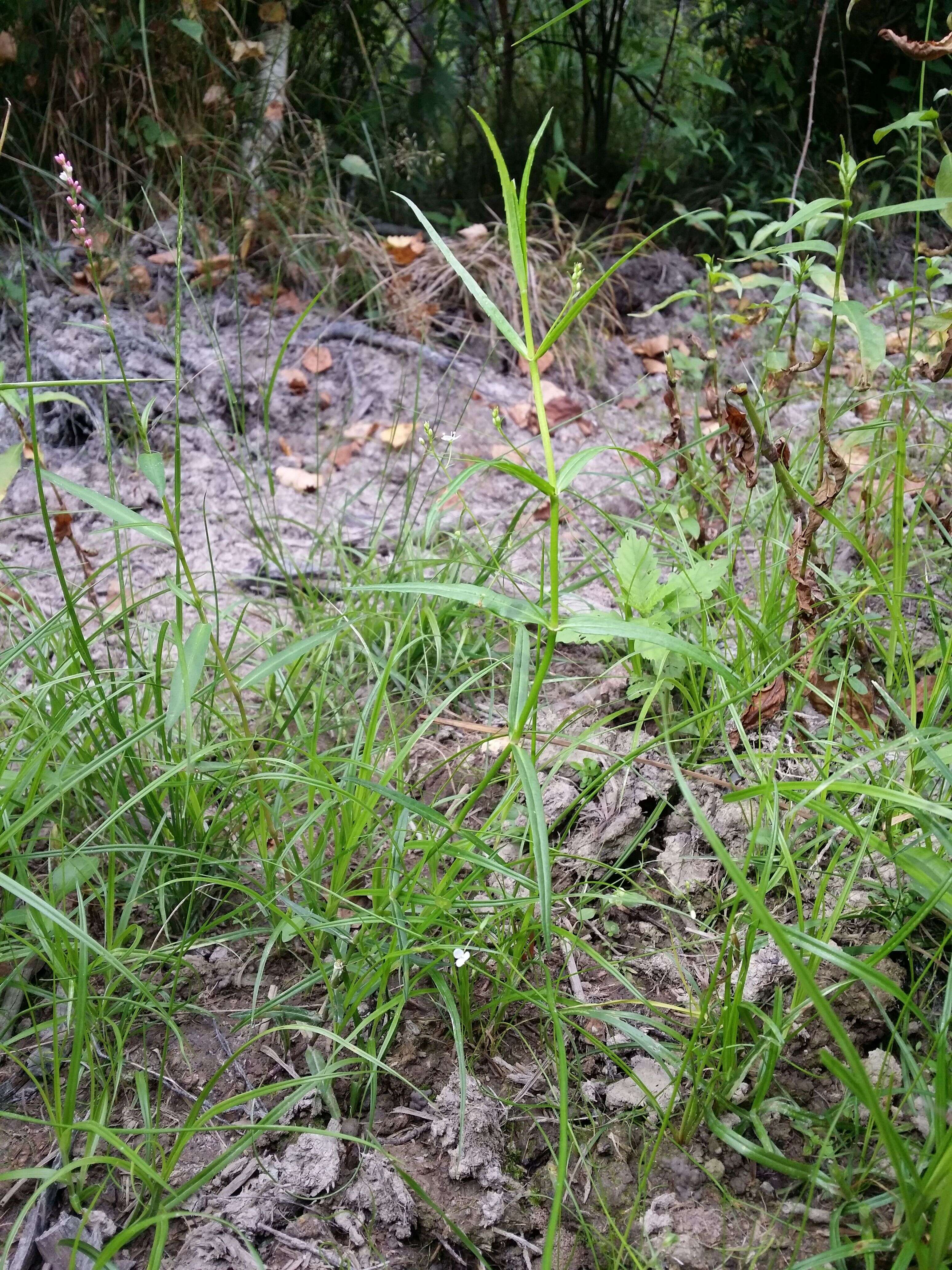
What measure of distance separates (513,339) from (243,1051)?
88 centimetres

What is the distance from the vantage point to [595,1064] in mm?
1058

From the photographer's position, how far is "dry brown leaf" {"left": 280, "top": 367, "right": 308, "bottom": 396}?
8.66 feet

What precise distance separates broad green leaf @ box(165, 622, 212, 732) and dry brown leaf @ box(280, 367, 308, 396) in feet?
5.64

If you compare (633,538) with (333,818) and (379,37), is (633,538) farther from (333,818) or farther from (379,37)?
(379,37)

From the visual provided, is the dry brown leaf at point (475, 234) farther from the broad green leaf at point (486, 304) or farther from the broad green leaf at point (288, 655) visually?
the broad green leaf at point (288, 655)

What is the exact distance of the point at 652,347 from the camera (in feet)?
9.73

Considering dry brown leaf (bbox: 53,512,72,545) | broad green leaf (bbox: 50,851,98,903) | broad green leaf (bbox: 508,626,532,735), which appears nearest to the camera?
broad green leaf (bbox: 508,626,532,735)

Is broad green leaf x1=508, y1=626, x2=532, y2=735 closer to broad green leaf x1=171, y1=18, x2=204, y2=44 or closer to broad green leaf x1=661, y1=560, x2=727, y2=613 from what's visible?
broad green leaf x1=661, y1=560, x2=727, y2=613

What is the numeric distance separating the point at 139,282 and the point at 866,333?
2.26 meters

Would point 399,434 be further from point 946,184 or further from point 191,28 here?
point 946,184

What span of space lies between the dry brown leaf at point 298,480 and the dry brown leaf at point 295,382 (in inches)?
16.1

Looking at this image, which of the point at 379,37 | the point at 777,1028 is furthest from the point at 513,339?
the point at 379,37

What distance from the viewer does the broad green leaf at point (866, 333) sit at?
136 centimetres

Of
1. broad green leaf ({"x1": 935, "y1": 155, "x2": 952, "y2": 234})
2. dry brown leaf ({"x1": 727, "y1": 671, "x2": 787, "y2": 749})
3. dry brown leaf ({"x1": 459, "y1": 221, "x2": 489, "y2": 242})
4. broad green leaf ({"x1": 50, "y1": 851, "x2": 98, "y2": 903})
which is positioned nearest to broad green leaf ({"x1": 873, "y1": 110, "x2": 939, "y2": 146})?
broad green leaf ({"x1": 935, "y1": 155, "x2": 952, "y2": 234})
